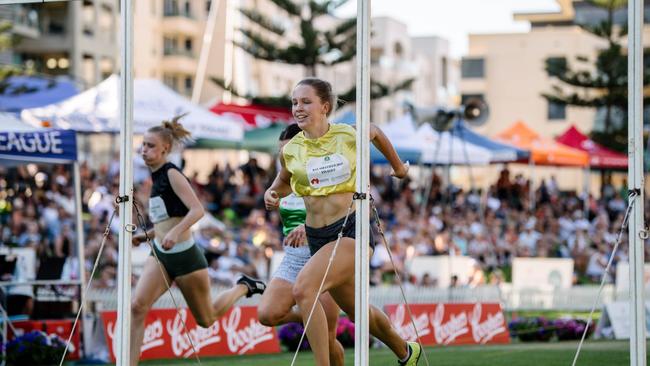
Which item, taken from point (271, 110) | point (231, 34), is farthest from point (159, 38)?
point (271, 110)

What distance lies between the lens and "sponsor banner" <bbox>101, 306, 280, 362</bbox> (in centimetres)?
1359

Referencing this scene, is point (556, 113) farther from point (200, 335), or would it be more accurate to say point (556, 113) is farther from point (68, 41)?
point (200, 335)

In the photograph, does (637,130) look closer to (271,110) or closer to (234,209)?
(234,209)

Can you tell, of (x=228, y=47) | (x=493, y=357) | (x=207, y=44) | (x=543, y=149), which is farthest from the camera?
(x=228, y=47)

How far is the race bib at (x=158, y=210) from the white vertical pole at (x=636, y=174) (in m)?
4.02

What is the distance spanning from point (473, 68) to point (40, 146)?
A: 54.5 meters

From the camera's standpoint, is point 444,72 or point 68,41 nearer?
point 68,41

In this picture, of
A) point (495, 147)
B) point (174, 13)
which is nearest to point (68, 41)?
point (174, 13)

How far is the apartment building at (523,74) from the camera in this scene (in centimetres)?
6147

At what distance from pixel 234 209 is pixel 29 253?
12819mm

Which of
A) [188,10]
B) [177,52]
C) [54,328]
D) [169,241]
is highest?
[188,10]

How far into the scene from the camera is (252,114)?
31.2 m

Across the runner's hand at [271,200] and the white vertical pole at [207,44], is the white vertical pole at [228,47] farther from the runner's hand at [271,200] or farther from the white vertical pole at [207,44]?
the runner's hand at [271,200]

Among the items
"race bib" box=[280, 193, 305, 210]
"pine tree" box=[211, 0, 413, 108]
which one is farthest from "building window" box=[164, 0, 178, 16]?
"race bib" box=[280, 193, 305, 210]
